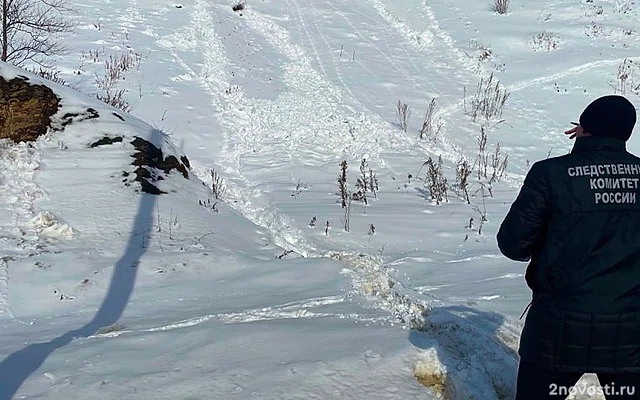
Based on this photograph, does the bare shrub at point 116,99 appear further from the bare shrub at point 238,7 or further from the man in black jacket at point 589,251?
the man in black jacket at point 589,251

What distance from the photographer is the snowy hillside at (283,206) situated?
359 centimetres

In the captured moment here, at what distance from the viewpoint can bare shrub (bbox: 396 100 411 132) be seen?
11.5m

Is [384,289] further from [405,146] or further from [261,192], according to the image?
[405,146]

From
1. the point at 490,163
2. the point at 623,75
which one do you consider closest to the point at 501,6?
the point at 623,75

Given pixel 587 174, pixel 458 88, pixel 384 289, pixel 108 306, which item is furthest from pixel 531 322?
pixel 458 88

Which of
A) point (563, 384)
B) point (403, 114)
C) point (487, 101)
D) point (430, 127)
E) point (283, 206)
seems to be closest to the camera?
point (563, 384)

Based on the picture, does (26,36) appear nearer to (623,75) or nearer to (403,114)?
(403,114)

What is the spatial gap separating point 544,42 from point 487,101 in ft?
15.1

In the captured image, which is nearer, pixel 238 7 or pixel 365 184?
pixel 365 184

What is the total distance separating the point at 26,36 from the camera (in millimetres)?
15188

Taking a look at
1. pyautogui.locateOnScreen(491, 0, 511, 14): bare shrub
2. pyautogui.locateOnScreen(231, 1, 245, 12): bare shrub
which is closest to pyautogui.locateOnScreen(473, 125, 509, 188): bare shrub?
pyautogui.locateOnScreen(491, 0, 511, 14): bare shrub

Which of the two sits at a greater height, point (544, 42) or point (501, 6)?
point (501, 6)

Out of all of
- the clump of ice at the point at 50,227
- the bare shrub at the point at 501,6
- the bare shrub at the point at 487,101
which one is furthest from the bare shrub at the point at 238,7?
the clump of ice at the point at 50,227
